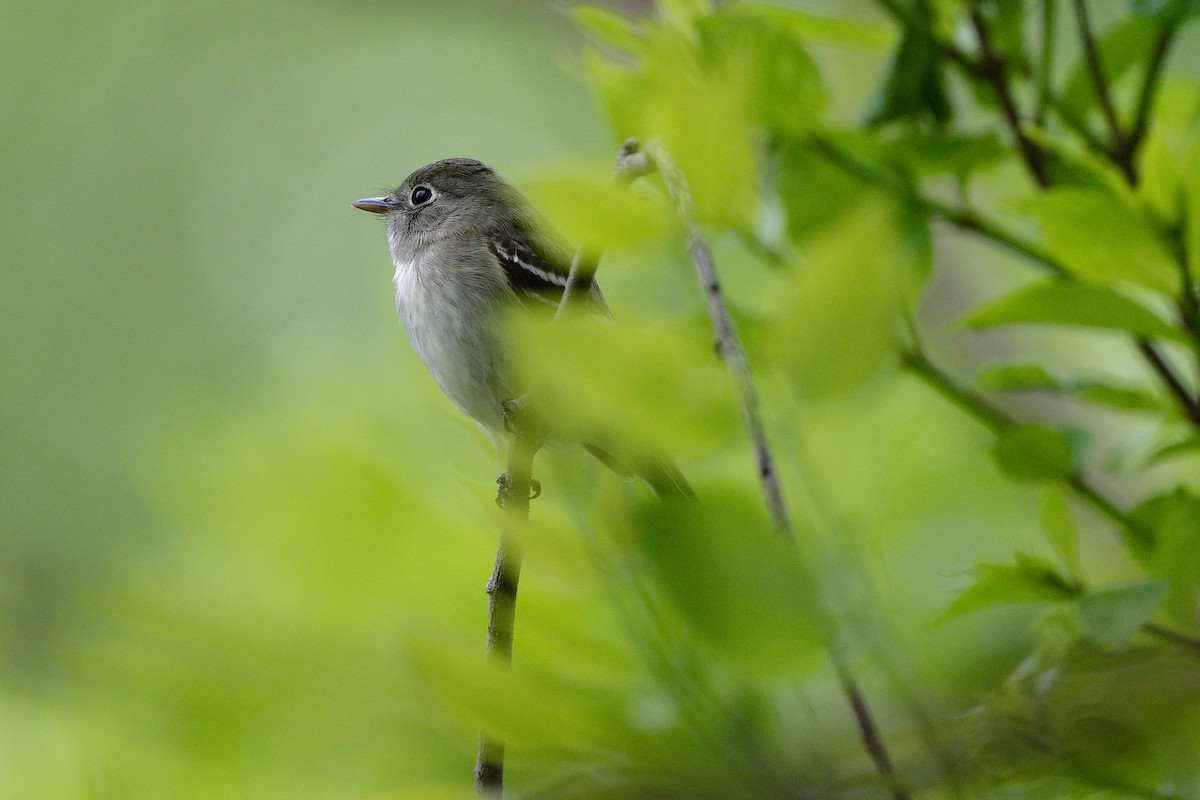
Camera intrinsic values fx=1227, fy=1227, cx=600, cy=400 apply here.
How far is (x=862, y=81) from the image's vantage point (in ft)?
12.5

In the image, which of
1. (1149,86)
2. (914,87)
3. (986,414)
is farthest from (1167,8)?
(986,414)

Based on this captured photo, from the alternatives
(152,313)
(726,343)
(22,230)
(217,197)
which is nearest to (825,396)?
(726,343)

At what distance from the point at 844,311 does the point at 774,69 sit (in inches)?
43.4

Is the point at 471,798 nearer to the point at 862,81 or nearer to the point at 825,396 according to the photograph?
the point at 825,396

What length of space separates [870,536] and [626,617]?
387mm

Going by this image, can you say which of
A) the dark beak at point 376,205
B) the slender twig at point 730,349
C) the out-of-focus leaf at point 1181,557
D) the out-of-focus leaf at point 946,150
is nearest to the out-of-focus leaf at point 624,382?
the slender twig at point 730,349

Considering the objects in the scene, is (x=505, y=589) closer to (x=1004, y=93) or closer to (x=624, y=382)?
(x=624, y=382)

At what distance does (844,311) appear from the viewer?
2.02 feet

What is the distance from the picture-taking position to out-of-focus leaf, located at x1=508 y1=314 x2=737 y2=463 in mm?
623

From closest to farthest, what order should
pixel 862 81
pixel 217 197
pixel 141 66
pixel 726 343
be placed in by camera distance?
pixel 726 343 → pixel 862 81 → pixel 217 197 → pixel 141 66

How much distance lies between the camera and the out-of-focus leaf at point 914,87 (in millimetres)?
1810

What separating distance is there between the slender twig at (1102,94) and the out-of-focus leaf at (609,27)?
619 millimetres

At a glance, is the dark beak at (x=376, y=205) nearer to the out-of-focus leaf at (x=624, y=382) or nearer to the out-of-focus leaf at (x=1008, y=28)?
the out-of-focus leaf at (x=1008, y=28)

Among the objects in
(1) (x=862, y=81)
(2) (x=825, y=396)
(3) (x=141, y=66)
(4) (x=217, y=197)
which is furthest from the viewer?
(3) (x=141, y=66)
